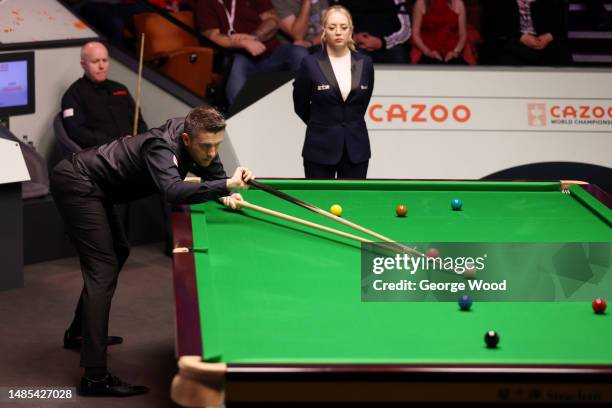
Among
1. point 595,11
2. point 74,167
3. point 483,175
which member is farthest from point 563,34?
point 74,167

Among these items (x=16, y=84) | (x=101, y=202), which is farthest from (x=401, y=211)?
(x=16, y=84)

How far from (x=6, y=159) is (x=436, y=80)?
284cm

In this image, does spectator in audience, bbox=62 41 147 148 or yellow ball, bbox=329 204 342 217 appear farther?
spectator in audience, bbox=62 41 147 148

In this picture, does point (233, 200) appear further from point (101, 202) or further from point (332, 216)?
point (101, 202)

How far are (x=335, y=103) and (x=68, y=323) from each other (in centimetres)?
176

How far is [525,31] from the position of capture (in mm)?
8180

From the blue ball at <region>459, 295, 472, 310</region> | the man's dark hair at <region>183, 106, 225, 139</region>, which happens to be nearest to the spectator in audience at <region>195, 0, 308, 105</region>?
the man's dark hair at <region>183, 106, 225, 139</region>

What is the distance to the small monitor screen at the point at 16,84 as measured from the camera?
6.65 meters

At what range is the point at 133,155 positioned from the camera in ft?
14.1

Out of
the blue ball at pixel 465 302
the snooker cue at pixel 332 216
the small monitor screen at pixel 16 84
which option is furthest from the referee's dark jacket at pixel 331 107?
the blue ball at pixel 465 302

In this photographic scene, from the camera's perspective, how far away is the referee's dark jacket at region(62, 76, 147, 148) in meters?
6.57

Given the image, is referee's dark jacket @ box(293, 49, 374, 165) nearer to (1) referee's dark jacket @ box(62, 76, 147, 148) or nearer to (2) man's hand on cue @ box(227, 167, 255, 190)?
(1) referee's dark jacket @ box(62, 76, 147, 148)

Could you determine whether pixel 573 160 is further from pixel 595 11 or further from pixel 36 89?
pixel 36 89

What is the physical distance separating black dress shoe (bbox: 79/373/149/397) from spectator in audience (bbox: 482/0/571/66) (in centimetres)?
447
